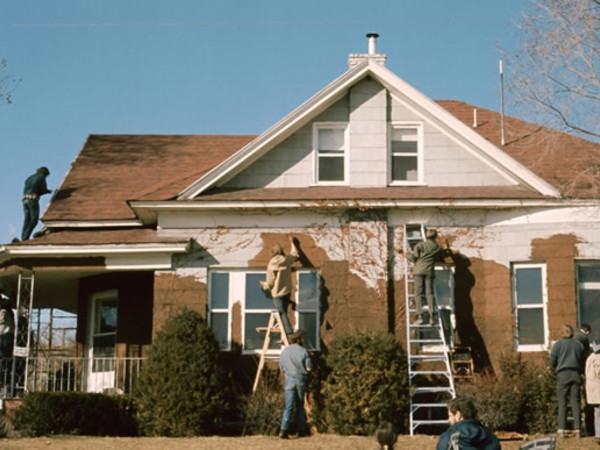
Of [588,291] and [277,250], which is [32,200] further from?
[588,291]

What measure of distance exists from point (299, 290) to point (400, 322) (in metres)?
2.12

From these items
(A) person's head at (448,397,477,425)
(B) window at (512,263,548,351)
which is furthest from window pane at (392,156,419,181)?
(A) person's head at (448,397,477,425)

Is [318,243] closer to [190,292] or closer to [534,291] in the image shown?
[190,292]

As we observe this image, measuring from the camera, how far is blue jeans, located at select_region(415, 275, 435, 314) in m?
18.7

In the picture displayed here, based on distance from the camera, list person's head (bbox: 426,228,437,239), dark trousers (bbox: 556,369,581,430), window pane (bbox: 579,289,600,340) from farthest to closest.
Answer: window pane (bbox: 579,289,600,340) → person's head (bbox: 426,228,437,239) → dark trousers (bbox: 556,369,581,430)

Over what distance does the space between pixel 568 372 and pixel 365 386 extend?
3.44 meters

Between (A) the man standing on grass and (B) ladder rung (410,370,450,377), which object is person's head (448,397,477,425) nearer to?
(A) the man standing on grass

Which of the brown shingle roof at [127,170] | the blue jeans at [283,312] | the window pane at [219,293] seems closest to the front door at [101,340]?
the brown shingle roof at [127,170]

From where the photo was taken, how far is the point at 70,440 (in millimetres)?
16109

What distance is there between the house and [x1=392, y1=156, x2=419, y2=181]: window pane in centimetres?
3

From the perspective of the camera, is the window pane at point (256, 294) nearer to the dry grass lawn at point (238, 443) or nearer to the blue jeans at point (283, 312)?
the blue jeans at point (283, 312)


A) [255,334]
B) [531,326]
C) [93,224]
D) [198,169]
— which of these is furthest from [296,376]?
[198,169]

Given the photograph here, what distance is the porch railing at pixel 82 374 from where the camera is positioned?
19188 millimetres

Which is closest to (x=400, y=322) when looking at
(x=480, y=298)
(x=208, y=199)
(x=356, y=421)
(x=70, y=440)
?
(x=480, y=298)
